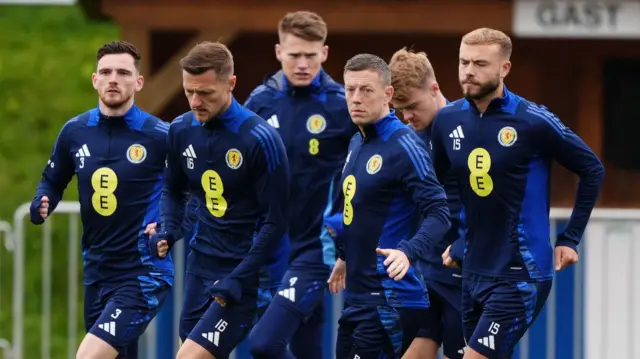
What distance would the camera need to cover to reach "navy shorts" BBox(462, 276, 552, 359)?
6.95 meters

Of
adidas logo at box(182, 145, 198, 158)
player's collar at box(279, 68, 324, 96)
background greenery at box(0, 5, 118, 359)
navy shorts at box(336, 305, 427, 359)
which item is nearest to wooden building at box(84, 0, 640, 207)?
background greenery at box(0, 5, 118, 359)

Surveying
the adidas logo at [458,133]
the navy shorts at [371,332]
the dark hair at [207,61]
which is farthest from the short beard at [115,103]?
the adidas logo at [458,133]

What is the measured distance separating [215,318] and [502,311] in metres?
1.52

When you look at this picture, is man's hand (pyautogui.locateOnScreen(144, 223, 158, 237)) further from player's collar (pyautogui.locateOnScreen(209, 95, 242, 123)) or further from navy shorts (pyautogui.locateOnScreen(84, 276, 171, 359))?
player's collar (pyautogui.locateOnScreen(209, 95, 242, 123))

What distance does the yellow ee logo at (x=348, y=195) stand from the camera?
284 inches

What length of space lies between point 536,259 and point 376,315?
886 millimetres

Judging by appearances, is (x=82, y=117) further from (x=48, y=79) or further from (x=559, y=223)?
(x=48, y=79)

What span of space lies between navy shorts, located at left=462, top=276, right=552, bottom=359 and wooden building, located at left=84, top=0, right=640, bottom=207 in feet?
19.6

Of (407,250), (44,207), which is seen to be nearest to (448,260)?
(407,250)

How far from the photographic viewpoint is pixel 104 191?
7.77 meters

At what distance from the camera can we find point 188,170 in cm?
746

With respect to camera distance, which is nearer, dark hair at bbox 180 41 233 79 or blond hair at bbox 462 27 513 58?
blond hair at bbox 462 27 513 58

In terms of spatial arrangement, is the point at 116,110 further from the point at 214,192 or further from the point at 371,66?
the point at 371,66

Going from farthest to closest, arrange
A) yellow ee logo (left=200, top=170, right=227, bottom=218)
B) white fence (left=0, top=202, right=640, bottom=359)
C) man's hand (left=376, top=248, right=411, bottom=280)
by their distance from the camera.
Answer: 1. white fence (left=0, top=202, right=640, bottom=359)
2. yellow ee logo (left=200, top=170, right=227, bottom=218)
3. man's hand (left=376, top=248, right=411, bottom=280)
